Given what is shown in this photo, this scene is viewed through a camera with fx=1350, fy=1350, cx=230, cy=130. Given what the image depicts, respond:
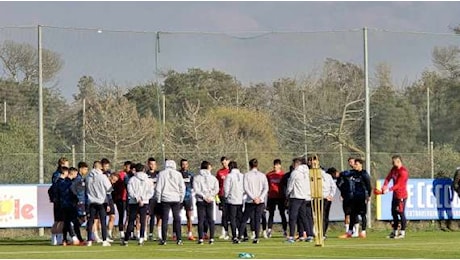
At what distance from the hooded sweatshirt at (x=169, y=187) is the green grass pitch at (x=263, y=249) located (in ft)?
3.48

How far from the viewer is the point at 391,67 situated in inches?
1642

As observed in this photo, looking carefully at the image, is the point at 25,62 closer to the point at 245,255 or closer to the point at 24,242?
the point at 24,242

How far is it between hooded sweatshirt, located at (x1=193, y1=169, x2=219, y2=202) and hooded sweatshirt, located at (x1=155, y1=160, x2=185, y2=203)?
0.62 metres

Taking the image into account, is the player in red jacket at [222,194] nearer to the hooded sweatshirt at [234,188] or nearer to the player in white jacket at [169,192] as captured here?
the hooded sweatshirt at [234,188]

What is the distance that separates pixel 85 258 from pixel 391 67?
19342 millimetres

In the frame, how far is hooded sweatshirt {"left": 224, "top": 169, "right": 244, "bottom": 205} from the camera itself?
30.0 m

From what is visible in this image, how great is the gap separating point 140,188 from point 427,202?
10.7 metres

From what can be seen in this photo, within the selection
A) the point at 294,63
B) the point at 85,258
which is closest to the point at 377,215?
the point at 294,63

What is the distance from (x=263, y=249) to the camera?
27.3m

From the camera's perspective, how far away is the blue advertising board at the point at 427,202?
36688 mm

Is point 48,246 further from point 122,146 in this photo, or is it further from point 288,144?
point 288,144

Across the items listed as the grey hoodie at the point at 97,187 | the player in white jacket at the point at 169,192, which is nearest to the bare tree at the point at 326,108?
the player in white jacket at the point at 169,192

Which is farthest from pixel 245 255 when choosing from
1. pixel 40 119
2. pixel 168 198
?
pixel 40 119

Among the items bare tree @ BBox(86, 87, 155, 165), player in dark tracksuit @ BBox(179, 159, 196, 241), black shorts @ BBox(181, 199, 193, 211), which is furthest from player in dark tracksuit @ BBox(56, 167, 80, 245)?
bare tree @ BBox(86, 87, 155, 165)
